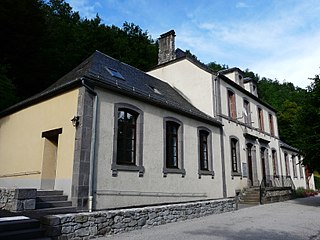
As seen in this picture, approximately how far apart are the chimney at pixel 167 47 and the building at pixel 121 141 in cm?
207

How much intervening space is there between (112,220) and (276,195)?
1187 cm

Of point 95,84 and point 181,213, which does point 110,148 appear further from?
point 181,213

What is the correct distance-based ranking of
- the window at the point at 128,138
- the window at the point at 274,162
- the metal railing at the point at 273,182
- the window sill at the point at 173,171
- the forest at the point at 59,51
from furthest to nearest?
the window at the point at 274,162 → the metal railing at the point at 273,182 → the forest at the point at 59,51 → the window sill at the point at 173,171 → the window at the point at 128,138

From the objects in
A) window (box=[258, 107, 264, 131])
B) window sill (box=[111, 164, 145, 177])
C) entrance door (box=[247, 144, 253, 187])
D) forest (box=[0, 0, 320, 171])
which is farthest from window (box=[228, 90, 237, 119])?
window sill (box=[111, 164, 145, 177])

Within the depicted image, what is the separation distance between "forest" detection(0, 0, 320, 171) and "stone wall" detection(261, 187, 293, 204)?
272cm

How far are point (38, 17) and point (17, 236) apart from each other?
16895mm

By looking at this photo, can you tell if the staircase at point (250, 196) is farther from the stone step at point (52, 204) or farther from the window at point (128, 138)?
the stone step at point (52, 204)

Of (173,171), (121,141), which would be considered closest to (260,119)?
(173,171)

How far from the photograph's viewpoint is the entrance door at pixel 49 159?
27.7ft

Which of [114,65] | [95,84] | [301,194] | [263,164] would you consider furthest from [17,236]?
[301,194]

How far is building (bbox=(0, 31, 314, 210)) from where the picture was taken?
7609mm

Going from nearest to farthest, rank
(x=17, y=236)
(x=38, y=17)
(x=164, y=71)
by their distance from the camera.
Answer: (x=17, y=236), (x=164, y=71), (x=38, y=17)

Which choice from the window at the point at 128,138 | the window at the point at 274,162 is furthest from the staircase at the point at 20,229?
the window at the point at 274,162

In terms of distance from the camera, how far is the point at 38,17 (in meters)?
18.0
